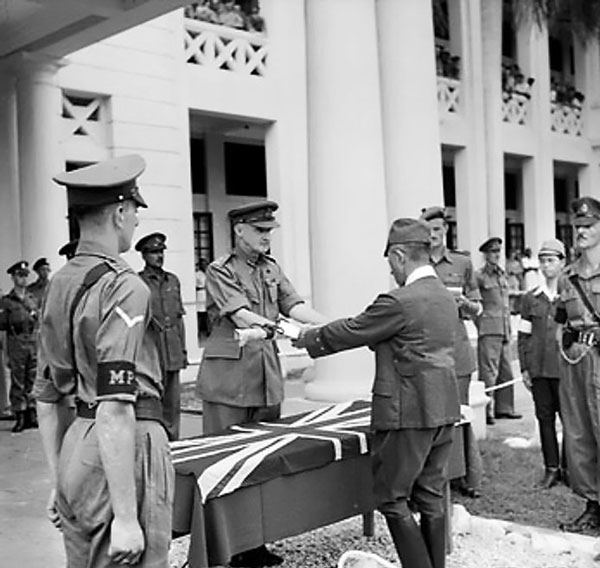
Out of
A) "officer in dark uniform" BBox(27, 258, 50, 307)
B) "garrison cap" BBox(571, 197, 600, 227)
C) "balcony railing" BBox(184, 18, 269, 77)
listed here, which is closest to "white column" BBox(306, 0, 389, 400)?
"garrison cap" BBox(571, 197, 600, 227)

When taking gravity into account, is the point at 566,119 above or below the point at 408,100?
above

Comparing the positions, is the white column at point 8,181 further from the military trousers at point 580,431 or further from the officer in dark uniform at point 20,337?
the military trousers at point 580,431

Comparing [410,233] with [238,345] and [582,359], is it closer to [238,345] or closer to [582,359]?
[238,345]

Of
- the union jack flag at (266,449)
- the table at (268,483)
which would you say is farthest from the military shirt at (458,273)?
the table at (268,483)

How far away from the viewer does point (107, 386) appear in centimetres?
245

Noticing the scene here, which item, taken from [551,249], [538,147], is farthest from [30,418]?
[538,147]

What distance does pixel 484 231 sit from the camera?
17625 mm

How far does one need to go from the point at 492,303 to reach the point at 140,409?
7.06 m

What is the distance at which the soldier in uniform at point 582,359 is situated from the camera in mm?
5277

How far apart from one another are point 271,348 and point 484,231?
43.2 feet

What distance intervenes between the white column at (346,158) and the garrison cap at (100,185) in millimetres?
5477

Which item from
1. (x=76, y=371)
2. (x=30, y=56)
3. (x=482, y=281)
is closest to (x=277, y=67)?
(x=30, y=56)

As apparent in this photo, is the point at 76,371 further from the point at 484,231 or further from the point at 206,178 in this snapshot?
the point at 484,231

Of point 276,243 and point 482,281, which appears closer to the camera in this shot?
point 482,281
